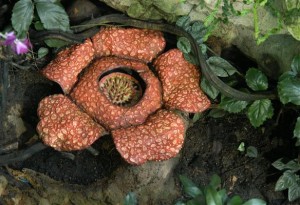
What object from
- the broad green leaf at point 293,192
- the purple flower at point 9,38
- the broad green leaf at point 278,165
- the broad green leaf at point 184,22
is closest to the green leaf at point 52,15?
the purple flower at point 9,38

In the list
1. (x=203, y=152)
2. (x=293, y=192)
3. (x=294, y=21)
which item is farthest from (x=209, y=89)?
Answer: (x=293, y=192)

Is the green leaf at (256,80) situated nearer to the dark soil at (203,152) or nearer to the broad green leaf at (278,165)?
the dark soil at (203,152)

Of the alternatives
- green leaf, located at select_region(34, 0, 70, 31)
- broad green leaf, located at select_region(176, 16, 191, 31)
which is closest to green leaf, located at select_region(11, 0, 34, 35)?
green leaf, located at select_region(34, 0, 70, 31)

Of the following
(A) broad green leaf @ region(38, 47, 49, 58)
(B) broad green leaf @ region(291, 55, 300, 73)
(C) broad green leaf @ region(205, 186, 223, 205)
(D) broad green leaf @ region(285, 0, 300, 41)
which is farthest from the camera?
(A) broad green leaf @ region(38, 47, 49, 58)

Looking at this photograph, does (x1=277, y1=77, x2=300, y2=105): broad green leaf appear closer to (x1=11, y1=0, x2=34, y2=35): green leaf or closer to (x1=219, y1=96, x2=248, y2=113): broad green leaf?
(x1=219, y1=96, x2=248, y2=113): broad green leaf

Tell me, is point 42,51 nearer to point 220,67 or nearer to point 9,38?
point 9,38

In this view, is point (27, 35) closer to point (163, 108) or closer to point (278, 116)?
point (163, 108)
